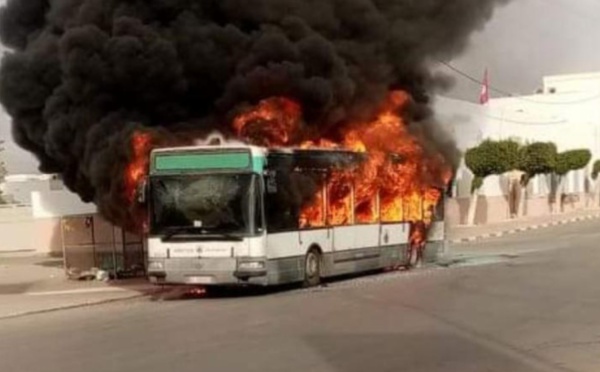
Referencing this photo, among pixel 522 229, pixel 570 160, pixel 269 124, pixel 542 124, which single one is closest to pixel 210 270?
pixel 269 124

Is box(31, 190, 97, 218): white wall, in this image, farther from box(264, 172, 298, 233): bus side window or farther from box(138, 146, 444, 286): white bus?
box(264, 172, 298, 233): bus side window

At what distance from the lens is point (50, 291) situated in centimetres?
2167

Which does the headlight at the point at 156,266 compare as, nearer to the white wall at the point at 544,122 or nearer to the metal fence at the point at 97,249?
the metal fence at the point at 97,249

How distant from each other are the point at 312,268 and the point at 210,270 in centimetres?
238

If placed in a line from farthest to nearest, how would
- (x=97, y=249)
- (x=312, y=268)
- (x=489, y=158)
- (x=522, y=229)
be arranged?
1. (x=489, y=158)
2. (x=522, y=229)
3. (x=97, y=249)
4. (x=312, y=268)

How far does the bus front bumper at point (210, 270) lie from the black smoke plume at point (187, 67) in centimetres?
432

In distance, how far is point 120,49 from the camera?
74.1 feet

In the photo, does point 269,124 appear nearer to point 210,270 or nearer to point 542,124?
point 210,270

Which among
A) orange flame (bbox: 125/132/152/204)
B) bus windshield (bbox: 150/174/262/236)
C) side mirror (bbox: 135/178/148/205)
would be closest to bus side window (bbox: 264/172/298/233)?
bus windshield (bbox: 150/174/262/236)

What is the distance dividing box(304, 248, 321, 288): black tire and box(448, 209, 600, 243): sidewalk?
53.6 feet

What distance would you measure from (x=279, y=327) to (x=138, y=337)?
1.74 meters

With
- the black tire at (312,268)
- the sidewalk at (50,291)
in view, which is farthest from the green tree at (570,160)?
the black tire at (312,268)

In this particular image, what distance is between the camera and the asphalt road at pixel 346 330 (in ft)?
33.1

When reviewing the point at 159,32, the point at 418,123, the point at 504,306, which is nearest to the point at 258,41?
the point at 159,32
